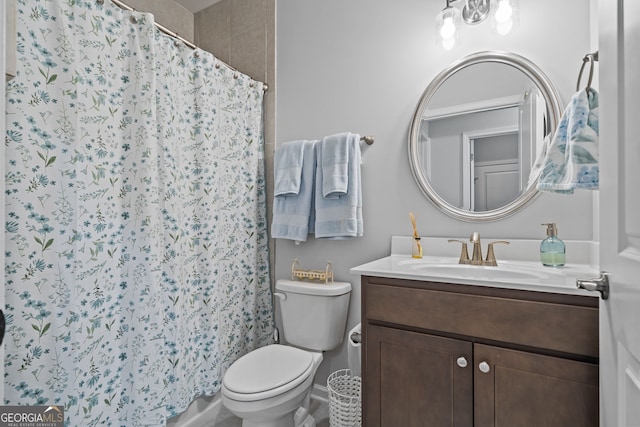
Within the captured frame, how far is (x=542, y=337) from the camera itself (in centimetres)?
98

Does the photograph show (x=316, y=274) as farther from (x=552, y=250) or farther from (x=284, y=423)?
(x=552, y=250)

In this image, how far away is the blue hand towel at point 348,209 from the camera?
1.75 m

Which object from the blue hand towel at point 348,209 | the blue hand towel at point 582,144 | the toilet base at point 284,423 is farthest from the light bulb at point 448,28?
the toilet base at point 284,423

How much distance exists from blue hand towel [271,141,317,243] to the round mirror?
1.83 ft

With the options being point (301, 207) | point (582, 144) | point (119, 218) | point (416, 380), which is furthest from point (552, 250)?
point (119, 218)

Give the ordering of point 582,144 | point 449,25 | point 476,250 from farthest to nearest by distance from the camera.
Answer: point 449,25
point 476,250
point 582,144

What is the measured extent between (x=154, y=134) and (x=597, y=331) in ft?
5.58

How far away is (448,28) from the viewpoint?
155 centimetres

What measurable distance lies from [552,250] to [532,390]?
56 centimetres

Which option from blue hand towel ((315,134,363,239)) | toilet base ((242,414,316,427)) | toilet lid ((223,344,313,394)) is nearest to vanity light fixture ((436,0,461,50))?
blue hand towel ((315,134,363,239))

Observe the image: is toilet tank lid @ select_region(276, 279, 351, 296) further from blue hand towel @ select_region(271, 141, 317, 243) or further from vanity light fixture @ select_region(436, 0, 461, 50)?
vanity light fixture @ select_region(436, 0, 461, 50)

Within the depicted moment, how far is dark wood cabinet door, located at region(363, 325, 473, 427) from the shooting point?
1.09m

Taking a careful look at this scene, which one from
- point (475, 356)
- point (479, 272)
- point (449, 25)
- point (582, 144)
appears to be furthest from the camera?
point (449, 25)

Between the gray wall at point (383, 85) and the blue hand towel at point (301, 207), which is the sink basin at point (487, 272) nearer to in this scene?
the gray wall at point (383, 85)
